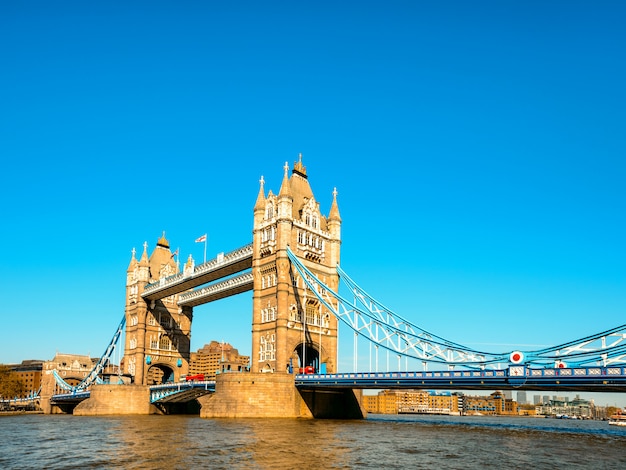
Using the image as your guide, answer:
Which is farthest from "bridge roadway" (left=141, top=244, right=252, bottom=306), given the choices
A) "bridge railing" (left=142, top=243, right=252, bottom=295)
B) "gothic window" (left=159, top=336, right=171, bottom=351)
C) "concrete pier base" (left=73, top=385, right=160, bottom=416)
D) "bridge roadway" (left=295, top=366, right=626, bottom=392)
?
"bridge roadway" (left=295, top=366, right=626, bottom=392)

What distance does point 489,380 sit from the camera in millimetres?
58375

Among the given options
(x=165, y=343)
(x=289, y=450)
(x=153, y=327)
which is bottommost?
(x=289, y=450)

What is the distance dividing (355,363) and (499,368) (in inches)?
637

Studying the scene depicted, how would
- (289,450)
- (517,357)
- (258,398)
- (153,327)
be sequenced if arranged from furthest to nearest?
(153,327), (258,398), (517,357), (289,450)

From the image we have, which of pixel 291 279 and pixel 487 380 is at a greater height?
pixel 291 279

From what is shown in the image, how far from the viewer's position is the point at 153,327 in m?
108

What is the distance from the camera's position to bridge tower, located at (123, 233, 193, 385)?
106m

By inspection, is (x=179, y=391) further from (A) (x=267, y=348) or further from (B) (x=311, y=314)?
(B) (x=311, y=314)

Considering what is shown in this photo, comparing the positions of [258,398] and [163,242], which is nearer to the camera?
[258,398]

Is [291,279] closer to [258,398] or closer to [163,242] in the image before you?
[258,398]

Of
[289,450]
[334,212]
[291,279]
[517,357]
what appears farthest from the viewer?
[334,212]

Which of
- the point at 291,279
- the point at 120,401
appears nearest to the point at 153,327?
the point at 120,401

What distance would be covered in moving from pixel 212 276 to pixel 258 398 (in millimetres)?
27642

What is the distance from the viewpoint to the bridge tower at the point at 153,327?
106m
